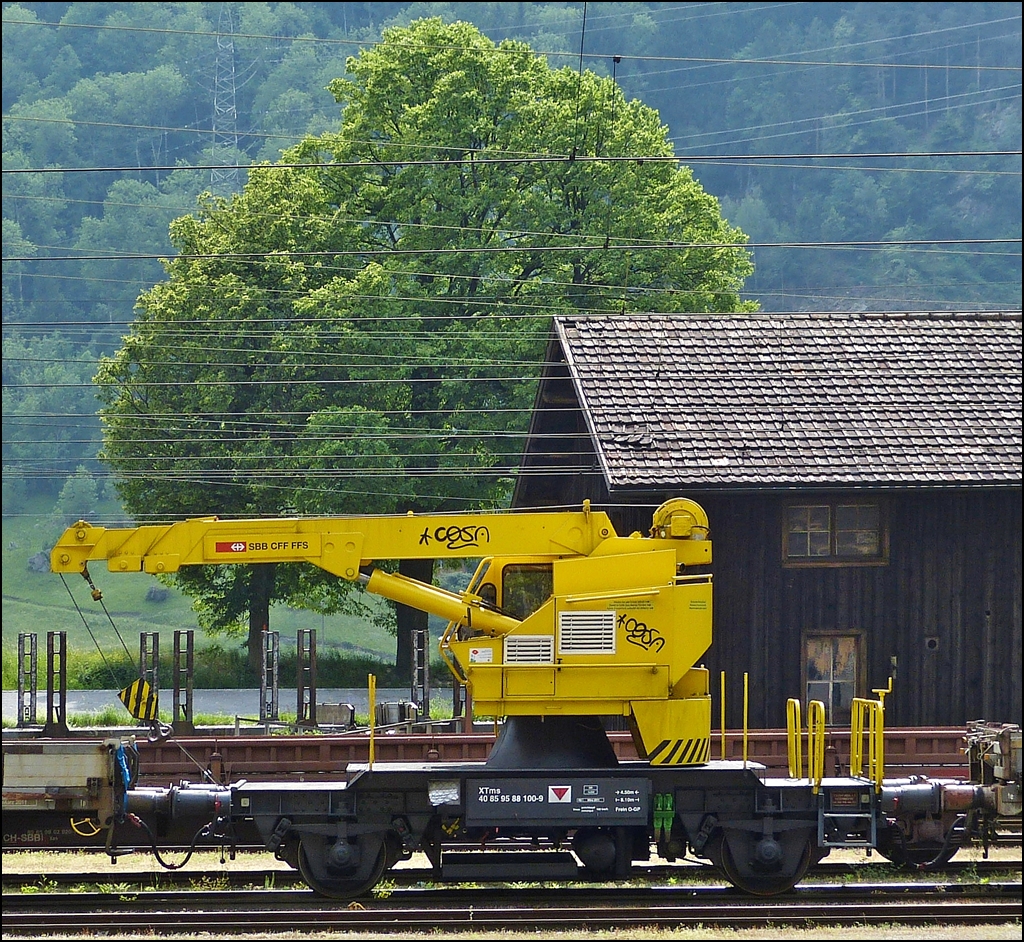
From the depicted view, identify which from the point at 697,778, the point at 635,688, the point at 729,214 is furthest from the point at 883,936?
the point at 729,214

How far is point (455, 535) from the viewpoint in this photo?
44.0ft

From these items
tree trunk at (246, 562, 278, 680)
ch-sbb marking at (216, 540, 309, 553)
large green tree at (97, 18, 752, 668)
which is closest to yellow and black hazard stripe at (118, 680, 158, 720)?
ch-sbb marking at (216, 540, 309, 553)

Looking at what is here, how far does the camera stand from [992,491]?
65.0 ft

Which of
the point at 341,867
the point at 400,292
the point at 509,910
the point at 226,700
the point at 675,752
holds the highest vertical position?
the point at 400,292

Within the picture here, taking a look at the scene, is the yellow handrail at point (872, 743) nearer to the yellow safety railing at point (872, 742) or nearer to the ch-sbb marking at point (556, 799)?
the yellow safety railing at point (872, 742)

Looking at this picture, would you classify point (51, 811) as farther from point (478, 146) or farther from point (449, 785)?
point (478, 146)

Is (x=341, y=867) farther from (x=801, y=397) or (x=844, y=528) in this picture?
(x=801, y=397)

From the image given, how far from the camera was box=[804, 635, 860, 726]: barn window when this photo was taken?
20031mm

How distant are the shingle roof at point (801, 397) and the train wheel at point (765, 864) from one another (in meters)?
6.71

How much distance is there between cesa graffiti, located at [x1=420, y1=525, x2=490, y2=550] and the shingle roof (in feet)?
19.0

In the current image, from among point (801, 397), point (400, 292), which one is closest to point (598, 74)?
point (400, 292)

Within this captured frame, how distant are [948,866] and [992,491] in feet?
23.8

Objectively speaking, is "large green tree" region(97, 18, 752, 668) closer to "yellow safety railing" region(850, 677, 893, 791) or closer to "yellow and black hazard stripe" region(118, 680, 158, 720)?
"yellow and black hazard stripe" region(118, 680, 158, 720)

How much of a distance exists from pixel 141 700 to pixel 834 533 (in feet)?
35.5
